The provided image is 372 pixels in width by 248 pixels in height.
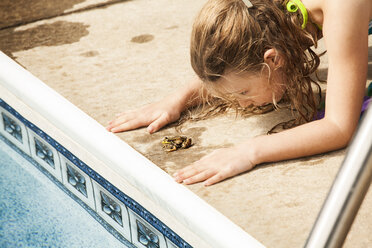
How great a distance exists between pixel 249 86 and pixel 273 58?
0.40 ft

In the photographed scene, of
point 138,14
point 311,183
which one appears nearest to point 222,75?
point 311,183

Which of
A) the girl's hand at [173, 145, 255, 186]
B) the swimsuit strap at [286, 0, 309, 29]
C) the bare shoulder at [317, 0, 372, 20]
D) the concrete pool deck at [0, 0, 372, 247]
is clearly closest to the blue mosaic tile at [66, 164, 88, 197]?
the concrete pool deck at [0, 0, 372, 247]

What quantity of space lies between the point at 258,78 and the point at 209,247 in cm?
58

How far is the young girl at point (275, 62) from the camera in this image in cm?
176

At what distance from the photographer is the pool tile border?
1.93 metres

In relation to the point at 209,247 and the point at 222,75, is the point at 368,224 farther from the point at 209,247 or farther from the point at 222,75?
the point at 222,75

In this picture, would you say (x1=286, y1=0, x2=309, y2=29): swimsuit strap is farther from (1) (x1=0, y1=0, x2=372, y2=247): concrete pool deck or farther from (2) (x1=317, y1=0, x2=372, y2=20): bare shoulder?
(1) (x1=0, y1=0, x2=372, y2=247): concrete pool deck

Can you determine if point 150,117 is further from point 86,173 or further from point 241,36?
point 241,36

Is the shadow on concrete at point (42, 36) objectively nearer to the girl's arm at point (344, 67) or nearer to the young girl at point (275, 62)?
the young girl at point (275, 62)

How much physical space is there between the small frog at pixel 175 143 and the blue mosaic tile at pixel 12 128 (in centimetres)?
92

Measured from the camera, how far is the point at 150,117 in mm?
2244

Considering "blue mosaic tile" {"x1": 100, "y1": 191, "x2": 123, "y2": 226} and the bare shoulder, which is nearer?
the bare shoulder

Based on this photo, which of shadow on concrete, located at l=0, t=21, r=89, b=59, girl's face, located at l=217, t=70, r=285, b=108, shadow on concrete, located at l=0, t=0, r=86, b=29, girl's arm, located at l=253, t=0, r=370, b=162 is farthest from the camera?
shadow on concrete, located at l=0, t=0, r=86, b=29

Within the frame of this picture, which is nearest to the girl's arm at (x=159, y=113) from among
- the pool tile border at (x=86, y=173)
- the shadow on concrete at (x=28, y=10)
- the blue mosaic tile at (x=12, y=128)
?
the pool tile border at (x=86, y=173)
